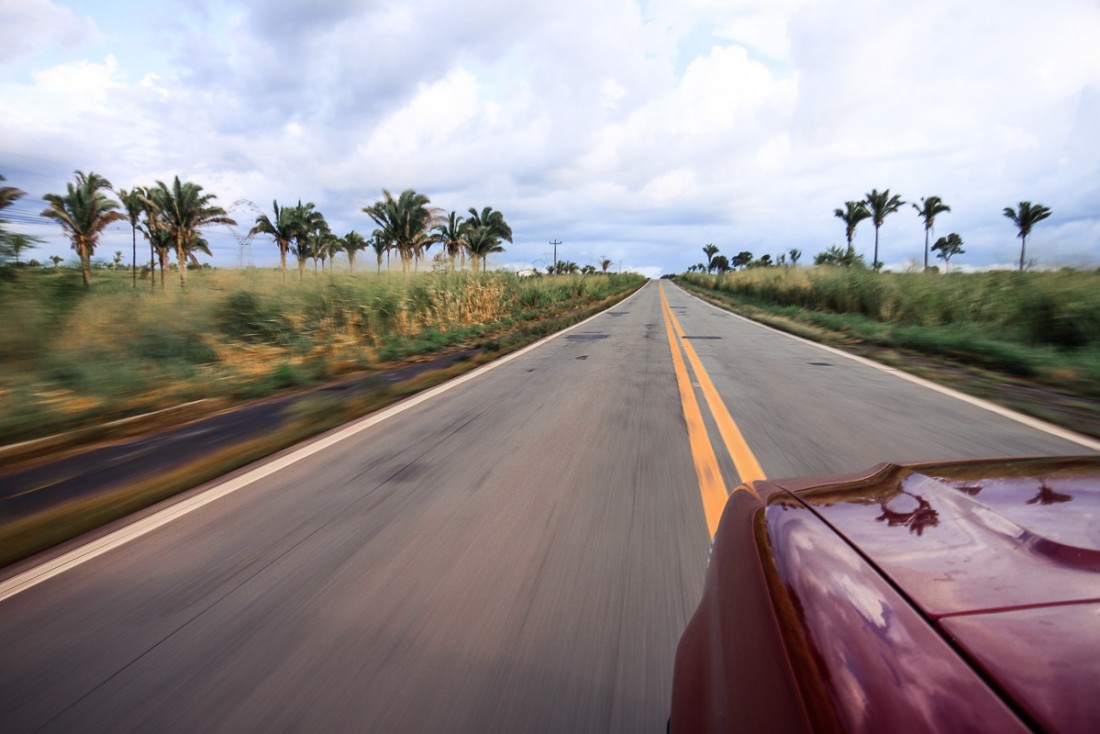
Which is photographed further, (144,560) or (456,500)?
(456,500)

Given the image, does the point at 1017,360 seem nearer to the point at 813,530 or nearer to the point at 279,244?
the point at 813,530

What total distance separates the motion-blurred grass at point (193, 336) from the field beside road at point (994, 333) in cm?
942

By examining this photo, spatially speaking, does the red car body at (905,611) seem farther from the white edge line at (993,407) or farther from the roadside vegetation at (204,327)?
the roadside vegetation at (204,327)

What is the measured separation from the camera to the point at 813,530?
1439mm

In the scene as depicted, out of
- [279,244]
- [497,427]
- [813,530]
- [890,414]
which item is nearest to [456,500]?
[497,427]

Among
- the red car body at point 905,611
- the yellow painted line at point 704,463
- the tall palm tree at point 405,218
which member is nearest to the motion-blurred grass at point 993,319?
the yellow painted line at point 704,463

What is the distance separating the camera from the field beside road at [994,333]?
292 inches

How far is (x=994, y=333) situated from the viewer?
1245cm

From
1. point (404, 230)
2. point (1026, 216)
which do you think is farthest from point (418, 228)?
point (1026, 216)

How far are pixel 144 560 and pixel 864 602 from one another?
3.39 meters

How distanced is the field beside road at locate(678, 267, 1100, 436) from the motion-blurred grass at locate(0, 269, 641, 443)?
9.42 metres

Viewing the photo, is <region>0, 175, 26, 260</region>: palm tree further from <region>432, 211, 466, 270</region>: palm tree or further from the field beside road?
<region>432, 211, 466, 270</region>: palm tree

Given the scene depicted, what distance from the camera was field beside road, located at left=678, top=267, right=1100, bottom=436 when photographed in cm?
741

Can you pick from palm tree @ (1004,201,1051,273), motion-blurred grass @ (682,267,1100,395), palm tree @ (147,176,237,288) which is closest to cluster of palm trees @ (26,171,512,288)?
palm tree @ (147,176,237,288)
